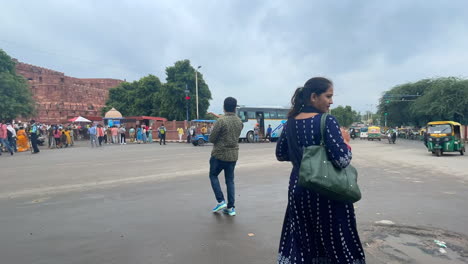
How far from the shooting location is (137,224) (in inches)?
168

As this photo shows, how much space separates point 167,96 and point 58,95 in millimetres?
25279

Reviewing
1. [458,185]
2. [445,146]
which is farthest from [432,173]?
[445,146]

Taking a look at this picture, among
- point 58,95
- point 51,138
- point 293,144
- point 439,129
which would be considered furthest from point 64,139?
point 58,95

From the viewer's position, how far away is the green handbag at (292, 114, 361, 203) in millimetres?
1840

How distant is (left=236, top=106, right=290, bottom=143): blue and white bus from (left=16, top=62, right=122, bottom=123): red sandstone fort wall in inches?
1501

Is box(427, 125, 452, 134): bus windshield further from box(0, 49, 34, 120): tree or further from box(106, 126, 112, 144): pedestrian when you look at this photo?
box(0, 49, 34, 120): tree

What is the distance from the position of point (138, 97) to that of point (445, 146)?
45.2m

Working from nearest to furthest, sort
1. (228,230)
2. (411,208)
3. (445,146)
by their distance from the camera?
(228,230), (411,208), (445,146)

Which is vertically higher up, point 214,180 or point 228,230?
point 214,180

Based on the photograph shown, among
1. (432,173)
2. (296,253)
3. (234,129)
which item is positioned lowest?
(432,173)

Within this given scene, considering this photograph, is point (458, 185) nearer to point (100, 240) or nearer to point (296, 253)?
point (296, 253)

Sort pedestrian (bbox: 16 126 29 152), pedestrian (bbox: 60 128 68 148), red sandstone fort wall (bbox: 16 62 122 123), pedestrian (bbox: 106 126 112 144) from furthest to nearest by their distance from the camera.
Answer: red sandstone fort wall (bbox: 16 62 122 123), pedestrian (bbox: 106 126 112 144), pedestrian (bbox: 60 128 68 148), pedestrian (bbox: 16 126 29 152)

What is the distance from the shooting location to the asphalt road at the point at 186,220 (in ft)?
10.7

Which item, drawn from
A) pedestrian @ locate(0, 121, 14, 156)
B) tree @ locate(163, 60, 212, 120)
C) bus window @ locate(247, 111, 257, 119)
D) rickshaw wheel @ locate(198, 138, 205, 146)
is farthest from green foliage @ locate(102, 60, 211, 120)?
pedestrian @ locate(0, 121, 14, 156)
